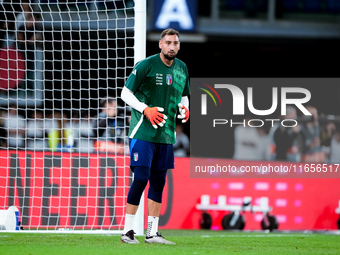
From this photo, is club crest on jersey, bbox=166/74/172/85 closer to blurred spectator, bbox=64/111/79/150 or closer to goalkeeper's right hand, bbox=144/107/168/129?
goalkeeper's right hand, bbox=144/107/168/129

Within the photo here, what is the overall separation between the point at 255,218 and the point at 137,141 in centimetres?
426

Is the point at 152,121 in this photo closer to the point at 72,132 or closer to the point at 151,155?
the point at 151,155

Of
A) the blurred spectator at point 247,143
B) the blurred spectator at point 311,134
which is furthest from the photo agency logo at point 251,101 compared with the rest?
the blurred spectator at point 311,134

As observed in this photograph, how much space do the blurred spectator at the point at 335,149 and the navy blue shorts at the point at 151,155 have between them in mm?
5366

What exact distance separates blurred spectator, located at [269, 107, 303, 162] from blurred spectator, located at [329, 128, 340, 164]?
1.78 feet

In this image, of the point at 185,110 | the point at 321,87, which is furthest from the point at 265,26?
the point at 185,110

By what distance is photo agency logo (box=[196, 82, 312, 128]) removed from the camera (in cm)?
1173

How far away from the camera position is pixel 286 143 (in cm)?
988

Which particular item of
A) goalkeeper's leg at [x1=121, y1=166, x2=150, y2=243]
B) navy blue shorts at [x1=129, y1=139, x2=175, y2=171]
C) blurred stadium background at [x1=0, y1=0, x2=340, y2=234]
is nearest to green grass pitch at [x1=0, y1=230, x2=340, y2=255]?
goalkeeper's leg at [x1=121, y1=166, x2=150, y2=243]

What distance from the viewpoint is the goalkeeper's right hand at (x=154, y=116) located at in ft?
15.5

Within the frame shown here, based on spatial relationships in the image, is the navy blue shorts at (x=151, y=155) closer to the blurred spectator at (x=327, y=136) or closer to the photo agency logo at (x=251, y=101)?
the blurred spectator at (x=327, y=136)

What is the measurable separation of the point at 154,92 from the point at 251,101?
8.18 meters

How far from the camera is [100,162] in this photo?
307 inches

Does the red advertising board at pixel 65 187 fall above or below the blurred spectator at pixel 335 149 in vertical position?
below
